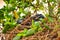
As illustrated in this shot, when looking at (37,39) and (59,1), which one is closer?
(37,39)

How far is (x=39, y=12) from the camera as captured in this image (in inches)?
37.6

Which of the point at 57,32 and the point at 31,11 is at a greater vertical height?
the point at 31,11

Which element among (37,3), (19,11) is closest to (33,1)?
(37,3)

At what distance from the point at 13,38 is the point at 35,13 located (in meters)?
0.27

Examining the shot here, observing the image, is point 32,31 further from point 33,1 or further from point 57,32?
point 33,1

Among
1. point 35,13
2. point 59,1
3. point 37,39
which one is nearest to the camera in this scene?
point 37,39

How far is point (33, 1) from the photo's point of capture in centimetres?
92

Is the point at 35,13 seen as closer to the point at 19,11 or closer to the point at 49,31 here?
the point at 19,11

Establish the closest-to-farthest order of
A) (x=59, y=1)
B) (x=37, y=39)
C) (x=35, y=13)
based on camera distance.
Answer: (x=37, y=39), (x=59, y=1), (x=35, y=13)

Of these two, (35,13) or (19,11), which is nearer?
(19,11)

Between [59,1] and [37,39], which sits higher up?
[59,1]

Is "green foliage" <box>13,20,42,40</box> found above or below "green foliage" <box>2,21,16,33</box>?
below

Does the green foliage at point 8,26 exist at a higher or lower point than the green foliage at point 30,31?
higher

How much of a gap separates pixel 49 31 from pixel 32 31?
0.24 ft
